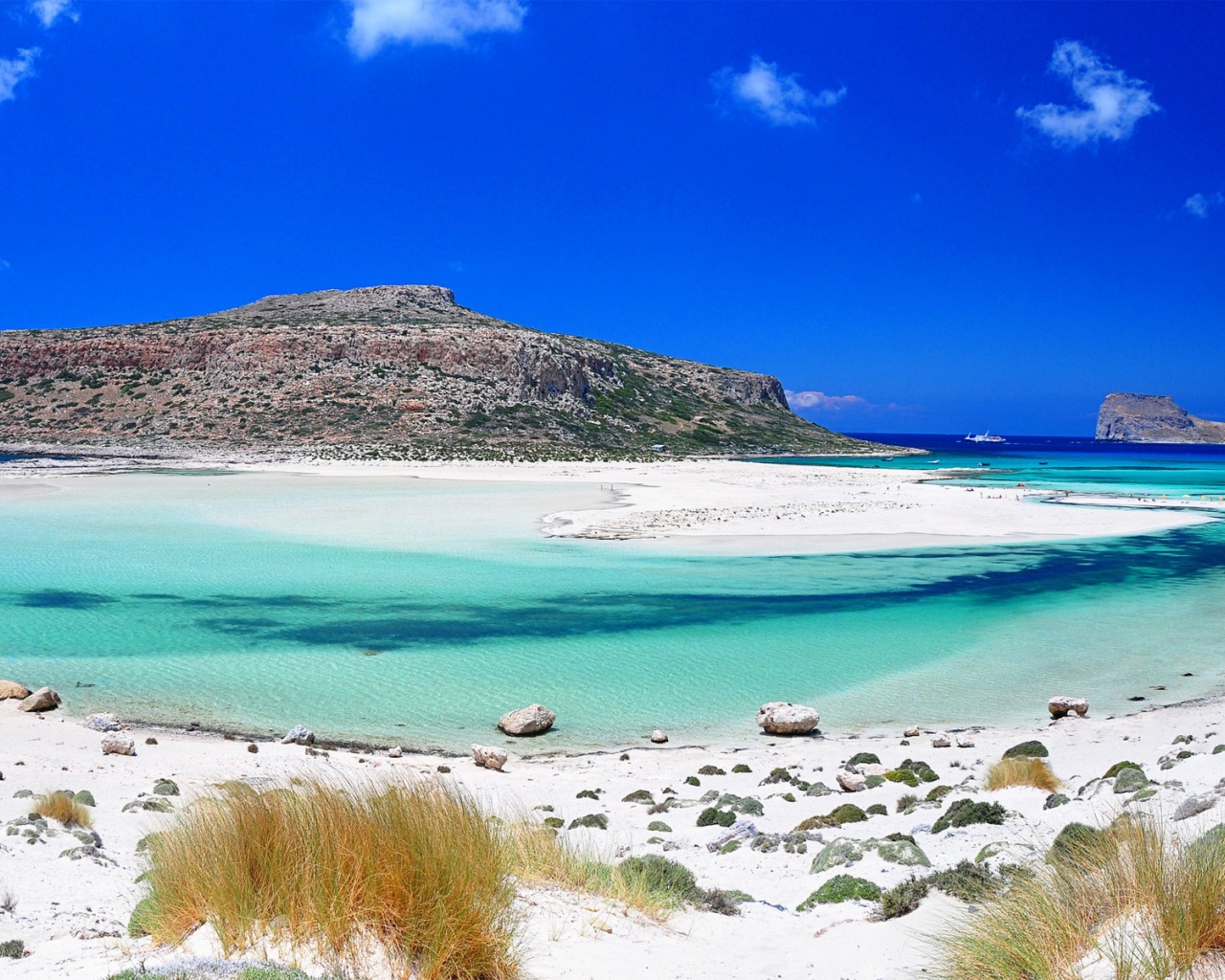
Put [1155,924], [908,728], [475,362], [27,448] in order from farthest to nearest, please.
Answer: [475,362]
[27,448]
[908,728]
[1155,924]

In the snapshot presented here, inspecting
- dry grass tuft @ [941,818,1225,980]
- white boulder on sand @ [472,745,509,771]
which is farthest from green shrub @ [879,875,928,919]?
white boulder on sand @ [472,745,509,771]

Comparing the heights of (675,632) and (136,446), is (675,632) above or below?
below

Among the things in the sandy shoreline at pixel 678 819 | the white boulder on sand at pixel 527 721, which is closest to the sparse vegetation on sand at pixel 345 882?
the sandy shoreline at pixel 678 819

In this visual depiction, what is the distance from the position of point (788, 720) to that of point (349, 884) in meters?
7.13

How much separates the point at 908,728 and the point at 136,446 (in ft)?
232

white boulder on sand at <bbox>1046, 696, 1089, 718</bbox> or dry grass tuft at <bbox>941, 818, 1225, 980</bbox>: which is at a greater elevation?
dry grass tuft at <bbox>941, 818, 1225, 980</bbox>

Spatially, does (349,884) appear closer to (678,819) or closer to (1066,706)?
(678,819)

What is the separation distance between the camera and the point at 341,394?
7862 centimetres

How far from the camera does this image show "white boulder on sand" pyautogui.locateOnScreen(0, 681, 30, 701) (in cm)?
1066

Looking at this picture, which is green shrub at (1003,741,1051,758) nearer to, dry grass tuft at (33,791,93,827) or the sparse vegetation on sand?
the sparse vegetation on sand

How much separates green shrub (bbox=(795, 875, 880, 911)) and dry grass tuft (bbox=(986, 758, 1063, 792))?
2.84 m

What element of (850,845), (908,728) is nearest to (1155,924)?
(850,845)

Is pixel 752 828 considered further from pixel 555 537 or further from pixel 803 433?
pixel 803 433

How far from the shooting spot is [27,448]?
6788 centimetres
